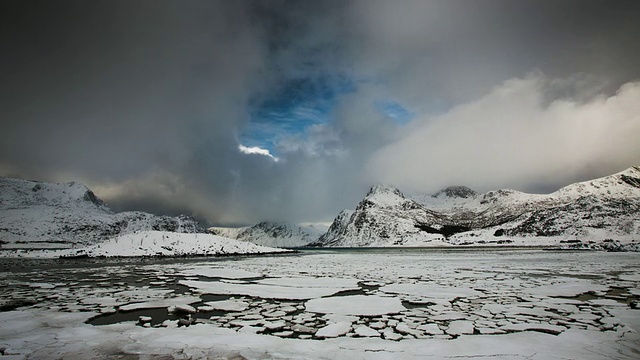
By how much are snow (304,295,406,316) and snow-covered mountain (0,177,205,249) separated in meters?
135

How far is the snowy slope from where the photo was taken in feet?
139

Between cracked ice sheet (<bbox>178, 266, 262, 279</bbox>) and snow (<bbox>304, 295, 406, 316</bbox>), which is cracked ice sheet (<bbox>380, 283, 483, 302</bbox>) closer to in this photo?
snow (<bbox>304, 295, 406, 316</bbox>)

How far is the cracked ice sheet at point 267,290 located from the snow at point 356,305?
1.10 meters

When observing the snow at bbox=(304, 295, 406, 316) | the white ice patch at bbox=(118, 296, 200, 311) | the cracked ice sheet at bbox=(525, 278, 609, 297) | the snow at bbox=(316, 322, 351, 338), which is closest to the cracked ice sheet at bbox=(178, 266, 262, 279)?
the white ice patch at bbox=(118, 296, 200, 311)

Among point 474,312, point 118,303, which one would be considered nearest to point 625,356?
point 474,312

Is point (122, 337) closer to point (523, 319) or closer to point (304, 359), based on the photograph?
point (304, 359)

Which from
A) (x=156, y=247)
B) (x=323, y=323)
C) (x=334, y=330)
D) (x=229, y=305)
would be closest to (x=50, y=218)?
(x=156, y=247)

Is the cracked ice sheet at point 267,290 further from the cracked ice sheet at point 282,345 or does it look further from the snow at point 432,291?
the cracked ice sheet at point 282,345

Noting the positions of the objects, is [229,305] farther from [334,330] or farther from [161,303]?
[334,330]

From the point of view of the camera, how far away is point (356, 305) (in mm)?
9664

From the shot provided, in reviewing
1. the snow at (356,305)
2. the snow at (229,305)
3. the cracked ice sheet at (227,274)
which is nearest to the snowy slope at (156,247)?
the cracked ice sheet at (227,274)

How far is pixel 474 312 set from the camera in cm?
859

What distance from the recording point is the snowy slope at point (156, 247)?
139 feet

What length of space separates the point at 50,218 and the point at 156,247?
496 feet
